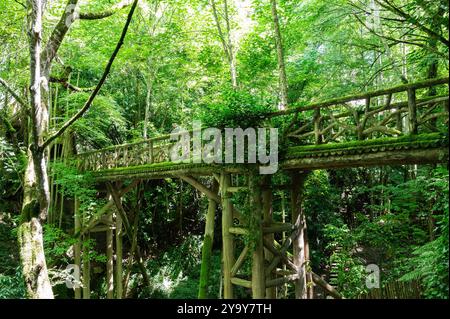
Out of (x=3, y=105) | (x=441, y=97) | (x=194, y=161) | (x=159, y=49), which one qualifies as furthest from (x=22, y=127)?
(x=441, y=97)

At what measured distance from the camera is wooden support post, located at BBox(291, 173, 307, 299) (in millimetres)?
7414

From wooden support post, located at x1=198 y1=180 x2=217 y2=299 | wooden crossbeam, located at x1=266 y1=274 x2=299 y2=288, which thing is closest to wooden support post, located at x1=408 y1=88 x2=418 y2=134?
wooden crossbeam, located at x1=266 y1=274 x2=299 y2=288

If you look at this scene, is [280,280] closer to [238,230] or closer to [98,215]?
[238,230]

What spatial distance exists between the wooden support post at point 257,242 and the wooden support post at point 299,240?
1.34 metres

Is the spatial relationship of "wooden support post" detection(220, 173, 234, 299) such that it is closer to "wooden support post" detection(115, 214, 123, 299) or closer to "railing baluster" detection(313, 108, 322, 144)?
"railing baluster" detection(313, 108, 322, 144)

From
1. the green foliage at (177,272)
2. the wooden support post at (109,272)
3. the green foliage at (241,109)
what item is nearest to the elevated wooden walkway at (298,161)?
the green foliage at (241,109)

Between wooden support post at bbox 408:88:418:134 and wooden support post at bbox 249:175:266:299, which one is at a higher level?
wooden support post at bbox 408:88:418:134

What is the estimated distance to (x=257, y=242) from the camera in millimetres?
6375

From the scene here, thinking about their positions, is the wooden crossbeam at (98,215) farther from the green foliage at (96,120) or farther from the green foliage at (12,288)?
the green foliage at (12,288)

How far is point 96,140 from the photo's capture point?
14.8 metres

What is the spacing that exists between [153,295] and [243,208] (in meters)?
9.07

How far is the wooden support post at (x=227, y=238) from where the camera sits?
22.6 feet

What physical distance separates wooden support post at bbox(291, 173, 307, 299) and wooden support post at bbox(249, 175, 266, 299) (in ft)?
4.40

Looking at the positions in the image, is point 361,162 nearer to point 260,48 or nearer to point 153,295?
point 260,48
